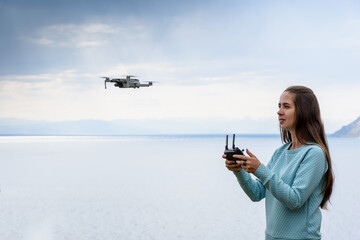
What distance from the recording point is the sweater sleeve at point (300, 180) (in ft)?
5.14

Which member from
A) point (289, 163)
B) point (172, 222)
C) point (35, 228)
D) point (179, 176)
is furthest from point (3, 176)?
point (289, 163)

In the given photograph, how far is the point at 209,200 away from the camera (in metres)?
12.0

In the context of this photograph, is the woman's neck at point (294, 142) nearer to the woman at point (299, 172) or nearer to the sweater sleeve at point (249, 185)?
the woman at point (299, 172)

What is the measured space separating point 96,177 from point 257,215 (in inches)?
326

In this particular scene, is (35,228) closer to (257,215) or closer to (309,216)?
(257,215)

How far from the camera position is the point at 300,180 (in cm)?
161

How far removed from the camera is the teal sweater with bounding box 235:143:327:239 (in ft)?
5.16

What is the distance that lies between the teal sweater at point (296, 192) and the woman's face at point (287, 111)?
0.10 m

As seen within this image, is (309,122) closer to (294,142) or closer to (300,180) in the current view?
(294,142)

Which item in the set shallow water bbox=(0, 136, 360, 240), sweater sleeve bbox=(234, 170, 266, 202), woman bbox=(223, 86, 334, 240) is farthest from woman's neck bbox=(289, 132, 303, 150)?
shallow water bbox=(0, 136, 360, 240)

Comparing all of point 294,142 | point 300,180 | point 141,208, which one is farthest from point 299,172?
point 141,208

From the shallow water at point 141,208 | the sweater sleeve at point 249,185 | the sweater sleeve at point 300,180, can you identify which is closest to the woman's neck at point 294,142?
the sweater sleeve at point 300,180

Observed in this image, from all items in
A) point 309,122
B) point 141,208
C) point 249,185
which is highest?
point 309,122

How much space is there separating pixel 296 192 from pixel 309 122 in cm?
28
